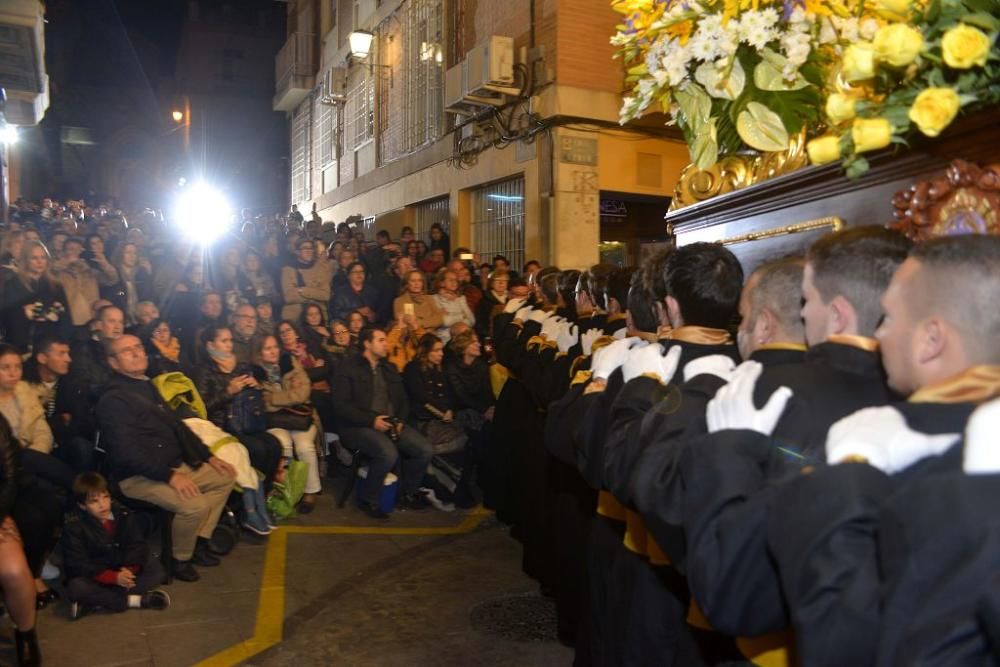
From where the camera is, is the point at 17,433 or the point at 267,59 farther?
the point at 267,59

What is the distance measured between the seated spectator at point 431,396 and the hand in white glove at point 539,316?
6.20 feet

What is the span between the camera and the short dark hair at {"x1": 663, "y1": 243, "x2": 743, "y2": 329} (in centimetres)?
288

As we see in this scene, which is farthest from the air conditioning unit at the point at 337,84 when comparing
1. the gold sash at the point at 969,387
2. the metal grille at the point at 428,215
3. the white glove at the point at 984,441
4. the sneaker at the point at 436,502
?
the white glove at the point at 984,441

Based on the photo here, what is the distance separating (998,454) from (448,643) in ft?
12.3

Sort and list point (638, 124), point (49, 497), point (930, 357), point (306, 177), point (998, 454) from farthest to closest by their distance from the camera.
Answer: point (306, 177) → point (638, 124) → point (49, 497) → point (930, 357) → point (998, 454)

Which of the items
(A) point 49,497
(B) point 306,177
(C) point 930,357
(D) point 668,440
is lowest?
(A) point 49,497

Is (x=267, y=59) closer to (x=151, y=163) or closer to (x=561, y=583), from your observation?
(x=151, y=163)

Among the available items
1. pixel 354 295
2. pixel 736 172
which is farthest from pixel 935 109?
pixel 354 295

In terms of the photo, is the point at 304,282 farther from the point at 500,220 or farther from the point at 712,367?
the point at 712,367

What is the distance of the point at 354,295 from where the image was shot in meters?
9.87

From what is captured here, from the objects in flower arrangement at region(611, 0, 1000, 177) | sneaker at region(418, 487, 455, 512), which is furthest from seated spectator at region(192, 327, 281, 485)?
flower arrangement at region(611, 0, 1000, 177)

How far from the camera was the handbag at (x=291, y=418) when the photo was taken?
6977 millimetres

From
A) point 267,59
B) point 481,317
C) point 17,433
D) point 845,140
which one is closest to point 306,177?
point 267,59

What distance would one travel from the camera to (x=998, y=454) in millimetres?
1233
